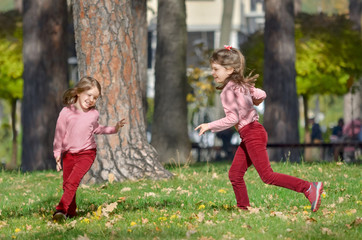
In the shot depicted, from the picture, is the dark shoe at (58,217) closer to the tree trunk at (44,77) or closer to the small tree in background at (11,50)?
the tree trunk at (44,77)

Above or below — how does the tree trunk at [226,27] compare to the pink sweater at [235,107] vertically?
above

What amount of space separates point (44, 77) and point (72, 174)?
10880mm

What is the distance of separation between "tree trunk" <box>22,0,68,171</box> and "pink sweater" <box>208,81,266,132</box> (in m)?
11.4

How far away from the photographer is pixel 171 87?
17.8 metres

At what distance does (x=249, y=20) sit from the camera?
5784 centimetres

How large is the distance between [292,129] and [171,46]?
14.0 ft

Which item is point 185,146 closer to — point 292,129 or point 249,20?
point 292,129

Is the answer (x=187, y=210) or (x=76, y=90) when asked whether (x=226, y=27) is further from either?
(x=76, y=90)

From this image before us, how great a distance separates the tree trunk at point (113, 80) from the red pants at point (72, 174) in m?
3.17

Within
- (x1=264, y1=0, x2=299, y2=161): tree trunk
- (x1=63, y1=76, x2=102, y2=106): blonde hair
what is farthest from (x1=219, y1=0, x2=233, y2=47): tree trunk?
(x1=63, y1=76, x2=102, y2=106): blonde hair

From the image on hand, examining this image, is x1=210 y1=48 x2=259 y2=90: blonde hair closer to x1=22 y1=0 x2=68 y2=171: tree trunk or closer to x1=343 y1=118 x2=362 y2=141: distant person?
x1=22 y1=0 x2=68 y2=171: tree trunk

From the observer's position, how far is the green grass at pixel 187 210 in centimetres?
654

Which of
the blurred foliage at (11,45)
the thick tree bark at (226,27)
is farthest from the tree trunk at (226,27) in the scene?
the blurred foliage at (11,45)

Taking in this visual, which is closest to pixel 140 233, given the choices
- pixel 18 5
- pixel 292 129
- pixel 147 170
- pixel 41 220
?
pixel 41 220
